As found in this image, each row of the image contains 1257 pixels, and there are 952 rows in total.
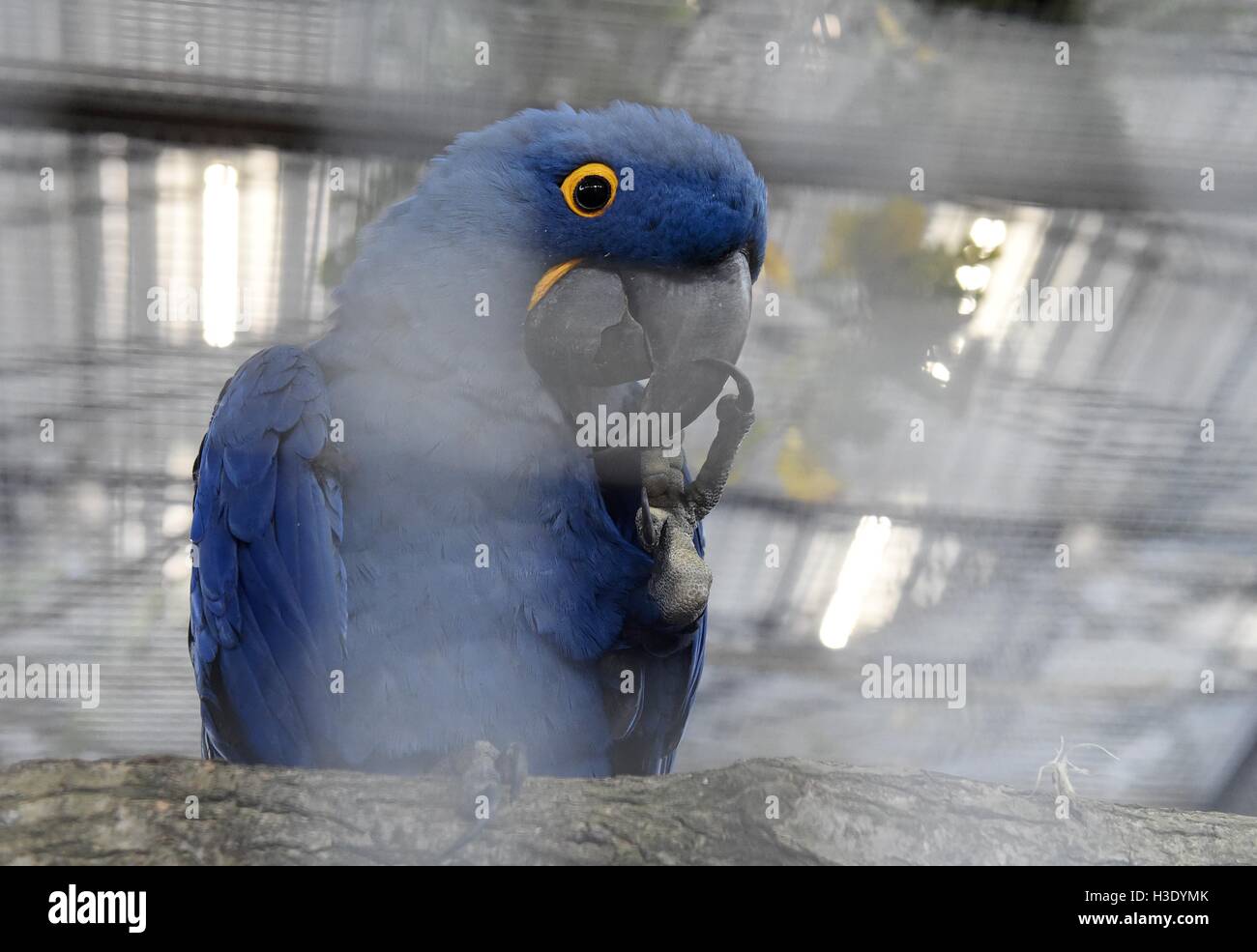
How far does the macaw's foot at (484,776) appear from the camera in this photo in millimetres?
1021

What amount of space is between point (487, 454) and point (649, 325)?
1.06 feet

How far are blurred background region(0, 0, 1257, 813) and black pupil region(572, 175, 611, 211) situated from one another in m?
0.38

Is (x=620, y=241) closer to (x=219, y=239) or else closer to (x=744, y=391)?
(x=744, y=391)

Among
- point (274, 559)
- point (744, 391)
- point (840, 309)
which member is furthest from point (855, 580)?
point (274, 559)

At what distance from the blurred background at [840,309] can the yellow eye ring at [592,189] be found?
37cm

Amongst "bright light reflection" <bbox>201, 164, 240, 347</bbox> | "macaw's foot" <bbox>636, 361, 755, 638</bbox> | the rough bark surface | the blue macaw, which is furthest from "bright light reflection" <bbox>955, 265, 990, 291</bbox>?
"bright light reflection" <bbox>201, 164, 240, 347</bbox>

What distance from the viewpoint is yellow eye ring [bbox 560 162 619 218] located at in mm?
1464

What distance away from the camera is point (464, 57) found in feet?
5.63

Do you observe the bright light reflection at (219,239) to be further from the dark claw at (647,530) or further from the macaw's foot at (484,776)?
the macaw's foot at (484,776)

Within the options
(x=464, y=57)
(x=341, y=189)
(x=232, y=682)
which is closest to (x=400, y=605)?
(x=232, y=682)

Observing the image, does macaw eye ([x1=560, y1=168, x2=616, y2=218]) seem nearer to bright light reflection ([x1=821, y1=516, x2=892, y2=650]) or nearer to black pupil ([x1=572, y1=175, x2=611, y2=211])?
black pupil ([x1=572, y1=175, x2=611, y2=211])

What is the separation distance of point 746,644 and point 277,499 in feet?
4.48

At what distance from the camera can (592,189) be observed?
4.81 feet
